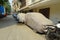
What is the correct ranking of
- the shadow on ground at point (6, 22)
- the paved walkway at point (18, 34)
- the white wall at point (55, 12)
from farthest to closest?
the shadow on ground at point (6, 22)
the white wall at point (55, 12)
the paved walkway at point (18, 34)

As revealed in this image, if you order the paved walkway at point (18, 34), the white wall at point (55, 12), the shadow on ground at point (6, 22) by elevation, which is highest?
the white wall at point (55, 12)

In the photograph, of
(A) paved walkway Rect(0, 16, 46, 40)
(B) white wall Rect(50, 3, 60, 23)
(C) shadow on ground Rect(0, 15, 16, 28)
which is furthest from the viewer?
(C) shadow on ground Rect(0, 15, 16, 28)

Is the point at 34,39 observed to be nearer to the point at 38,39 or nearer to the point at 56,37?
the point at 38,39

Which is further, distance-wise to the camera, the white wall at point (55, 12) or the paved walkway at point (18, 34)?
the white wall at point (55, 12)

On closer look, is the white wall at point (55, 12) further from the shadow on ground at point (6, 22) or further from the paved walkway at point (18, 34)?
the shadow on ground at point (6, 22)

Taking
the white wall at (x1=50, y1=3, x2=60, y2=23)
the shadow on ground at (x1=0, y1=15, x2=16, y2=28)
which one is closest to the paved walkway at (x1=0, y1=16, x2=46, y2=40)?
the shadow on ground at (x1=0, y1=15, x2=16, y2=28)

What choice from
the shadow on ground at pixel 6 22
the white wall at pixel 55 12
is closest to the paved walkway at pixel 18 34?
the shadow on ground at pixel 6 22

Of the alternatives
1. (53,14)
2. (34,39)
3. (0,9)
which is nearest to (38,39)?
(34,39)

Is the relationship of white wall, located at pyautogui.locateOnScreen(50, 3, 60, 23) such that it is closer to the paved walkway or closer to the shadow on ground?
the paved walkway

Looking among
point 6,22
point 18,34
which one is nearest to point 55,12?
point 6,22

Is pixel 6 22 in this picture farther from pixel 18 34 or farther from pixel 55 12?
pixel 18 34

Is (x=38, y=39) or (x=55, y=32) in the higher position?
(x=55, y=32)

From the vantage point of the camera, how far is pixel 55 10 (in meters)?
17.7

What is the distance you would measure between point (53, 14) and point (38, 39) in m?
9.80
